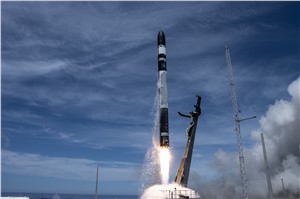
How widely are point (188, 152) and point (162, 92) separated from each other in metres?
12.8

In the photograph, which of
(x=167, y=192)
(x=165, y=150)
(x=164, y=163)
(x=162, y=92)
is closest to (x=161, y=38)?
(x=162, y=92)

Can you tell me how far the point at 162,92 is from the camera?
56.3 m

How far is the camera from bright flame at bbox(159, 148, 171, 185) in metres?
53.3

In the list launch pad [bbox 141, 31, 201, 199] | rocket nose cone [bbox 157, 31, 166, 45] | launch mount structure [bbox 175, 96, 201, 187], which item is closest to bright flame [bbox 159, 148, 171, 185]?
launch pad [bbox 141, 31, 201, 199]

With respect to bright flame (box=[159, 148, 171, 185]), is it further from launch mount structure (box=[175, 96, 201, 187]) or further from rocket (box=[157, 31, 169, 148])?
launch mount structure (box=[175, 96, 201, 187])

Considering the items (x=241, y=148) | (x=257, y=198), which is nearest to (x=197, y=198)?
(x=241, y=148)

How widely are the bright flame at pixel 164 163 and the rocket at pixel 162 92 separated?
1189 millimetres

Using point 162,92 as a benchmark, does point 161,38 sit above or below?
above

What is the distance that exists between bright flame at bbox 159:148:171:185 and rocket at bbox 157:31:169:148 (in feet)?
3.90

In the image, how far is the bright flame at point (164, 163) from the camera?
175 feet

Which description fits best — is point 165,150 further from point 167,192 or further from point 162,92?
point 162,92

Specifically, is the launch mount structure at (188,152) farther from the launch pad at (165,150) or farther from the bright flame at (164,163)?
the bright flame at (164,163)

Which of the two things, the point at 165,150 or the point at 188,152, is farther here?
the point at 188,152

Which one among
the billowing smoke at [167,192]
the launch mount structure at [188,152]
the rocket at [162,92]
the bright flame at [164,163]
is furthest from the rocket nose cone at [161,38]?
the billowing smoke at [167,192]
